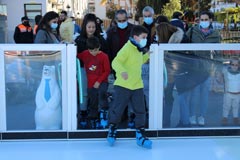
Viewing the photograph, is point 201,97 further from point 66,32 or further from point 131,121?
point 66,32

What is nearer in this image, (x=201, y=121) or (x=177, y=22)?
(x=201, y=121)

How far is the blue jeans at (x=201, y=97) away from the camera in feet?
13.9

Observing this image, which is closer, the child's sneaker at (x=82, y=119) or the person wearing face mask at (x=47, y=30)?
the child's sneaker at (x=82, y=119)

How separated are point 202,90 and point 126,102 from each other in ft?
3.01

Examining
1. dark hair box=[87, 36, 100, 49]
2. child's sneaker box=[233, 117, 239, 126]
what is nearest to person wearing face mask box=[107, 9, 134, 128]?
dark hair box=[87, 36, 100, 49]

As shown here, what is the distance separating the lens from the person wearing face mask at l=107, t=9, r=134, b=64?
4934mm

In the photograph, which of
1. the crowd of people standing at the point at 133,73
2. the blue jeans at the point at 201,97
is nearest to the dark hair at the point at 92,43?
the crowd of people standing at the point at 133,73

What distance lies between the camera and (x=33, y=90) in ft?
13.6

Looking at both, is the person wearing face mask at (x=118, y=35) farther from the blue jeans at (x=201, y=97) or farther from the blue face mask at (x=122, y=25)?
the blue jeans at (x=201, y=97)

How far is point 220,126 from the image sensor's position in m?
4.34

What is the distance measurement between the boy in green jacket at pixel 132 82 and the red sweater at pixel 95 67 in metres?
0.38

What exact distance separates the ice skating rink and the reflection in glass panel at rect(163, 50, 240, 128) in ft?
0.79

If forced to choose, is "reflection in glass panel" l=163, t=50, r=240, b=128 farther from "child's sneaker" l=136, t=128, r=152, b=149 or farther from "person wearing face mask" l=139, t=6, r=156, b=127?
"child's sneaker" l=136, t=128, r=152, b=149

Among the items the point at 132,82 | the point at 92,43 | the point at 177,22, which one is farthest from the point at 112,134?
the point at 177,22
